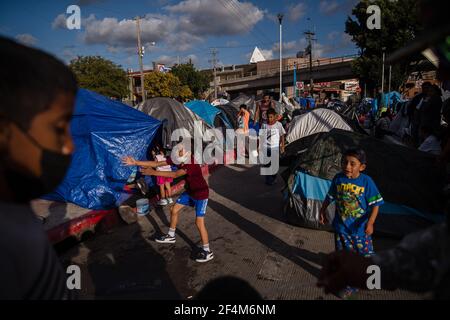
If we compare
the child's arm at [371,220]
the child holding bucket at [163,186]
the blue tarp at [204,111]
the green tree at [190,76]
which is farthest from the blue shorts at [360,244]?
the green tree at [190,76]

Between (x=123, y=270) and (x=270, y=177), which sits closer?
(x=123, y=270)

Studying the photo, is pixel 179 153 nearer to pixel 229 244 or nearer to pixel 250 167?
pixel 229 244

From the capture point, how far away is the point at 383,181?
444 centimetres

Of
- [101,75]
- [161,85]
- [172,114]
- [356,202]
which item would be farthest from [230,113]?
[161,85]

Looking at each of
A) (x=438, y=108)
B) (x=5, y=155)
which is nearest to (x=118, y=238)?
(x=5, y=155)

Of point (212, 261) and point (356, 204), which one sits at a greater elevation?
point (356, 204)

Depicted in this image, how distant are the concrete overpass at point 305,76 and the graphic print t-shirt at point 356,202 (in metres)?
37.1

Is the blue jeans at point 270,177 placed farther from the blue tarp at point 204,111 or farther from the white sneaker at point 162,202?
the blue tarp at point 204,111

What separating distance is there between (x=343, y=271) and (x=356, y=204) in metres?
1.93

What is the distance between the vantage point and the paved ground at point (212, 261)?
3.38 meters

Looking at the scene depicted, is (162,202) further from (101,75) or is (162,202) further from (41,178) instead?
(101,75)

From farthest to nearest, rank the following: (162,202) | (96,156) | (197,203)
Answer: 1. (162,202)
2. (96,156)
3. (197,203)

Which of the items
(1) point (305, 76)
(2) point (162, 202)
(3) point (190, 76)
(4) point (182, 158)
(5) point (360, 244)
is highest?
(3) point (190, 76)
